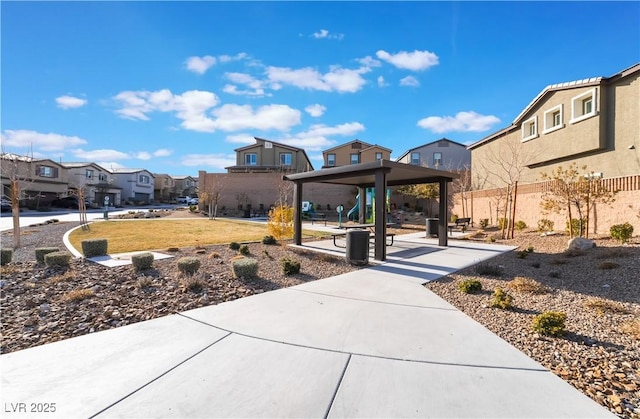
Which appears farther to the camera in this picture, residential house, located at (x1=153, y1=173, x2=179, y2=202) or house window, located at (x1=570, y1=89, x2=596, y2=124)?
residential house, located at (x1=153, y1=173, x2=179, y2=202)

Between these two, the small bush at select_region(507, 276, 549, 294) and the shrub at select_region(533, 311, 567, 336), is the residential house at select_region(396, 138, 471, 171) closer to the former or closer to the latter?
the small bush at select_region(507, 276, 549, 294)

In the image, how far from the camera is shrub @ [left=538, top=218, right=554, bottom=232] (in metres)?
14.6

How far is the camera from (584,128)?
54.0 ft

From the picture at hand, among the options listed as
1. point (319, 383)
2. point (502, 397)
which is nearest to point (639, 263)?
point (502, 397)

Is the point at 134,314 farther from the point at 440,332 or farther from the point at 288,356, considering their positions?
the point at 440,332

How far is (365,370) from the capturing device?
3252 millimetres

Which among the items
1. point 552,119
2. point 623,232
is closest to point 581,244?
point 623,232

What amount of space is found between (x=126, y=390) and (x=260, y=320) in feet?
6.47

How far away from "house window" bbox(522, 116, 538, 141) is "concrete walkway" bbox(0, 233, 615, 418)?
67.9 ft

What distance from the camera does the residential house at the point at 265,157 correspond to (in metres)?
41.6

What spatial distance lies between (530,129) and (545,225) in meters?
10.0

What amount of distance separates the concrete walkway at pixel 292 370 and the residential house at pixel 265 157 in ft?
122

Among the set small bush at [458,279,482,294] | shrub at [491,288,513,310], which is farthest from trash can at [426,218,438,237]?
shrub at [491,288,513,310]

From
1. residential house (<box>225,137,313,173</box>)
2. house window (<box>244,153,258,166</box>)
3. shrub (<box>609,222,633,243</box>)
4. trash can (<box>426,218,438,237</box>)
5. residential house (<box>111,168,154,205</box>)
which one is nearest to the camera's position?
shrub (<box>609,222,633,243</box>)
